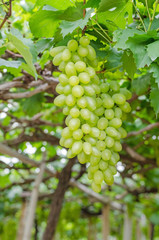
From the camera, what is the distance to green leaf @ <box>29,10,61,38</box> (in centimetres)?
103

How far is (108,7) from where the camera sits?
3.17 ft

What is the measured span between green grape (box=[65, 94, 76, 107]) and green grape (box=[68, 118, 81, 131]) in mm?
52

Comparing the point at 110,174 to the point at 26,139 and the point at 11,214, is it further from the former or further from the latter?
the point at 11,214

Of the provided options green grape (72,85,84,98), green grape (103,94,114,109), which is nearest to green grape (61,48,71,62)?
green grape (72,85,84,98)

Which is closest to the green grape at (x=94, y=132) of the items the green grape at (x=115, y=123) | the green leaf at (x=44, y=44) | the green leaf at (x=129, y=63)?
the green grape at (x=115, y=123)

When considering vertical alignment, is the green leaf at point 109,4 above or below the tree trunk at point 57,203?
above

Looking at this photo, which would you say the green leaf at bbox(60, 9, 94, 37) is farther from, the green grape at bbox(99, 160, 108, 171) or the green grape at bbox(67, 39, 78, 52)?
the green grape at bbox(99, 160, 108, 171)

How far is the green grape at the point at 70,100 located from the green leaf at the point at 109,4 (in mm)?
318

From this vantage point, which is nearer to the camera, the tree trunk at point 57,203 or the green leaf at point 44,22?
the green leaf at point 44,22

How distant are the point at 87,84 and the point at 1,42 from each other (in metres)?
0.40

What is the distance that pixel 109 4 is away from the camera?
0.96 metres

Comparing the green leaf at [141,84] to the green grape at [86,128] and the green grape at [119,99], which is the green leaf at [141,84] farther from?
the green grape at [86,128]

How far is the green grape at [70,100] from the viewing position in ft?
2.97

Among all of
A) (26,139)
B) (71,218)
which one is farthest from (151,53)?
(71,218)
